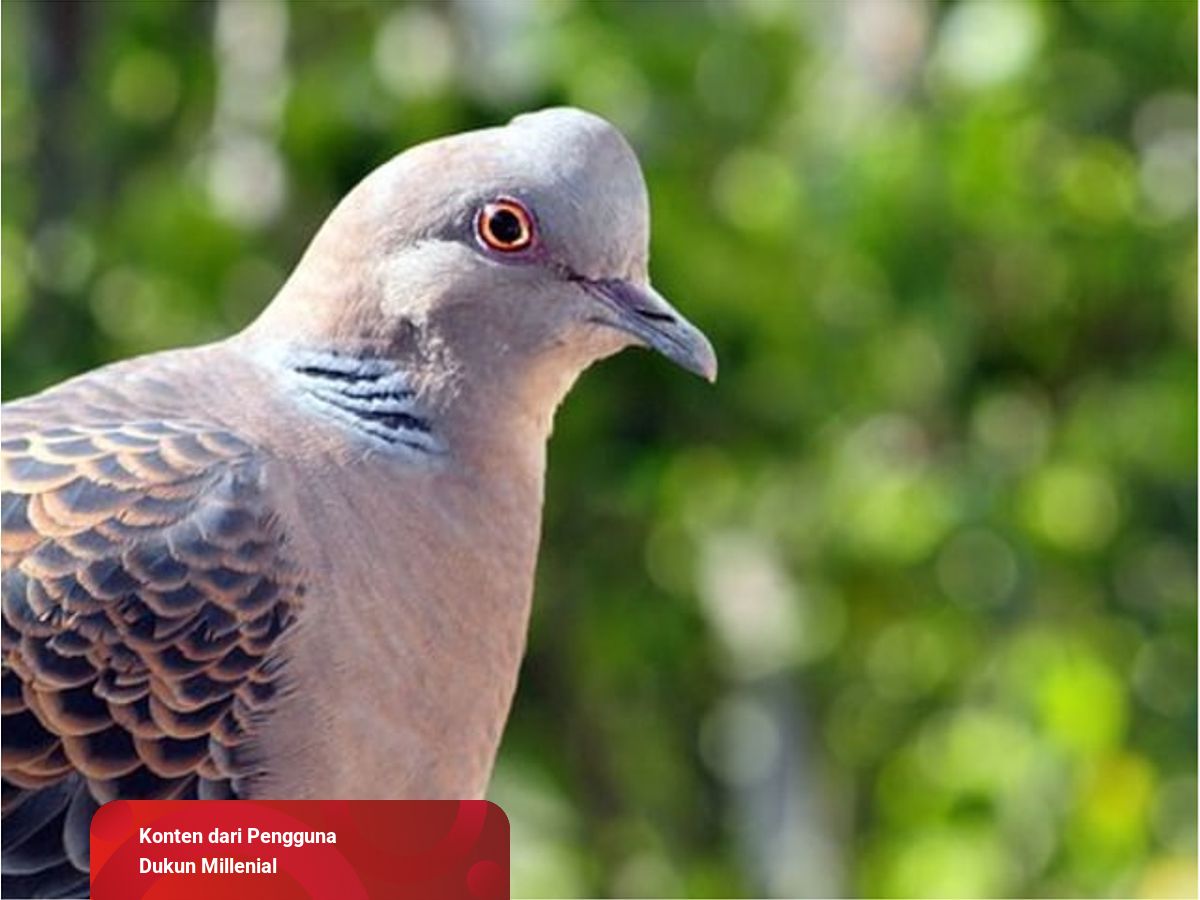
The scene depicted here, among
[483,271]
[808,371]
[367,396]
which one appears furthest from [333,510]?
[808,371]

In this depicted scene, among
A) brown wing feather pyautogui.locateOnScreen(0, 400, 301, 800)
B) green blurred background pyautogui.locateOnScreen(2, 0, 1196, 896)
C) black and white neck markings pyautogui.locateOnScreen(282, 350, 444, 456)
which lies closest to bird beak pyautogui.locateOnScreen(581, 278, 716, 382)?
black and white neck markings pyautogui.locateOnScreen(282, 350, 444, 456)

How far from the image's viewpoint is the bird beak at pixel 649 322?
199 centimetres

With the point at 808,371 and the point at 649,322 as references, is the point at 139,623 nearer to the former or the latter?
the point at 649,322

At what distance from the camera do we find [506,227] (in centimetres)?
200

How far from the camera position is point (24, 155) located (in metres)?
4.98

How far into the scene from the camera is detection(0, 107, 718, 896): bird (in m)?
1.89

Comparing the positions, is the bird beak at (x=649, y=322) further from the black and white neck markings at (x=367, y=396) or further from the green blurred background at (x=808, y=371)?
the green blurred background at (x=808, y=371)

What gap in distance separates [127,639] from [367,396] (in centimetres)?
27

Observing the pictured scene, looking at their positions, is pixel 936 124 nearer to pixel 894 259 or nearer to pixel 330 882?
pixel 894 259

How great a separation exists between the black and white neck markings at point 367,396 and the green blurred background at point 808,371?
2.69 meters
